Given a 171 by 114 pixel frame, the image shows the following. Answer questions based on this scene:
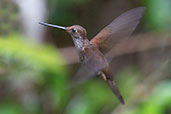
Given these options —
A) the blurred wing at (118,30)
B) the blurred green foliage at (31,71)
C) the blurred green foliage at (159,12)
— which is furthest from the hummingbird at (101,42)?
the blurred green foliage at (159,12)

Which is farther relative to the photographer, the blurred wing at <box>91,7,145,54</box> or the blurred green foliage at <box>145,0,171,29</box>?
the blurred green foliage at <box>145,0,171,29</box>

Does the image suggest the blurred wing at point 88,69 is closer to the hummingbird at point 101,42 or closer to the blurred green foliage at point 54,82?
the hummingbird at point 101,42

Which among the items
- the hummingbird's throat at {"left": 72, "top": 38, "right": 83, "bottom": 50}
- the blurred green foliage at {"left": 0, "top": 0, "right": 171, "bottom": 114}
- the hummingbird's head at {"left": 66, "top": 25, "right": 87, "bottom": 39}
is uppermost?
the hummingbird's head at {"left": 66, "top": 25, "right": 87, "bottom": 39}

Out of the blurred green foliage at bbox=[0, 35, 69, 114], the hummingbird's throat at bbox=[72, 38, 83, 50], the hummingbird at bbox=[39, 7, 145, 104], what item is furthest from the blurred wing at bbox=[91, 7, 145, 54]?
the blurred green foliage at bbox=[0, 35, 69, 114]

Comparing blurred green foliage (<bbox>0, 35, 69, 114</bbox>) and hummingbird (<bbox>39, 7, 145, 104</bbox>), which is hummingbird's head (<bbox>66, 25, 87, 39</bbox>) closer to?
hummingbird (<bbox>39, 7, 145, 104</bbox>)

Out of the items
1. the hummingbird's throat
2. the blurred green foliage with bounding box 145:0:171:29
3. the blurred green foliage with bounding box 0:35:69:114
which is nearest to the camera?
the hummingbird's throat

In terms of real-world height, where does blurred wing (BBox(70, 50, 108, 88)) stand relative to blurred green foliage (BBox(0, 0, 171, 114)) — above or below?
above

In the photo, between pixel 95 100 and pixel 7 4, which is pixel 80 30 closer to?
pixel 7 4
